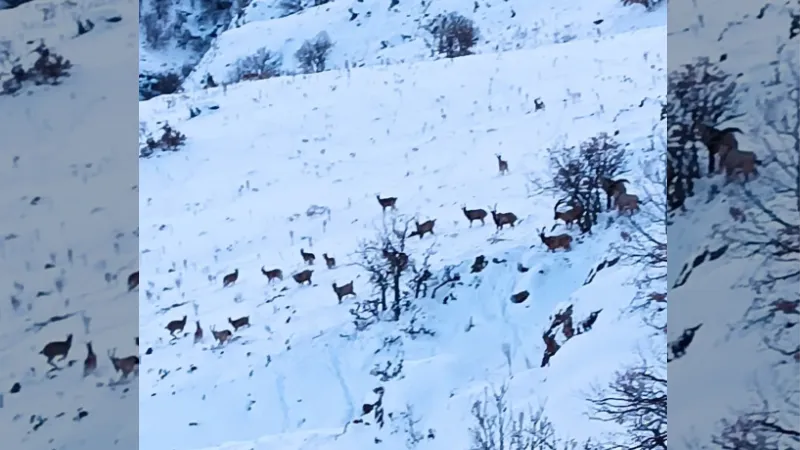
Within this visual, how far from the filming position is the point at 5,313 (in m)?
1.31

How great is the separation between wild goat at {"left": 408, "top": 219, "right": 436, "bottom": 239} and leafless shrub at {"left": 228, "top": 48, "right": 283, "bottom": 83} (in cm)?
99

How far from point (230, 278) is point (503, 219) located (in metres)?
0.68

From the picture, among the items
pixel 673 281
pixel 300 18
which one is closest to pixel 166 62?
pixel 300 18

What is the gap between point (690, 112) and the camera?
1.36 meters

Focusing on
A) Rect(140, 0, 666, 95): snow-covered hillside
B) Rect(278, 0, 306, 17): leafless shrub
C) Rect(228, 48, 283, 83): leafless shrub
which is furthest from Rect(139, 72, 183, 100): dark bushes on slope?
Rect(278, 0, 306, 17): leafless shrub

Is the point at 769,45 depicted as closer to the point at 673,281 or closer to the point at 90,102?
the point at 673,281

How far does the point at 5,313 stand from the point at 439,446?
A: 1.02 m

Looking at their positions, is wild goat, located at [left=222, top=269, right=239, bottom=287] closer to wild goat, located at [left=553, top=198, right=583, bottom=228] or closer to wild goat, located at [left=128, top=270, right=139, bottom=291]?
wild goat, located at [left=553, top=198, right=583, bottom=228]

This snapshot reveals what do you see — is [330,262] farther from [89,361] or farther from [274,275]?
[89,361]

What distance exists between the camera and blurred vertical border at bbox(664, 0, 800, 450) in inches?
52.4

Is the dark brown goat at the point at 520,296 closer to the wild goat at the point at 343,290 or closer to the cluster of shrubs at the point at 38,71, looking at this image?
the wild goat at the point at 343,290

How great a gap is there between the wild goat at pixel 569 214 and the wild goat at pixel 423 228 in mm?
297

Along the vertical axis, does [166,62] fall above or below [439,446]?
above

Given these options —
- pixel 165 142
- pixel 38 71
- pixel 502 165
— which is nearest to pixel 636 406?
pixel 502 165
